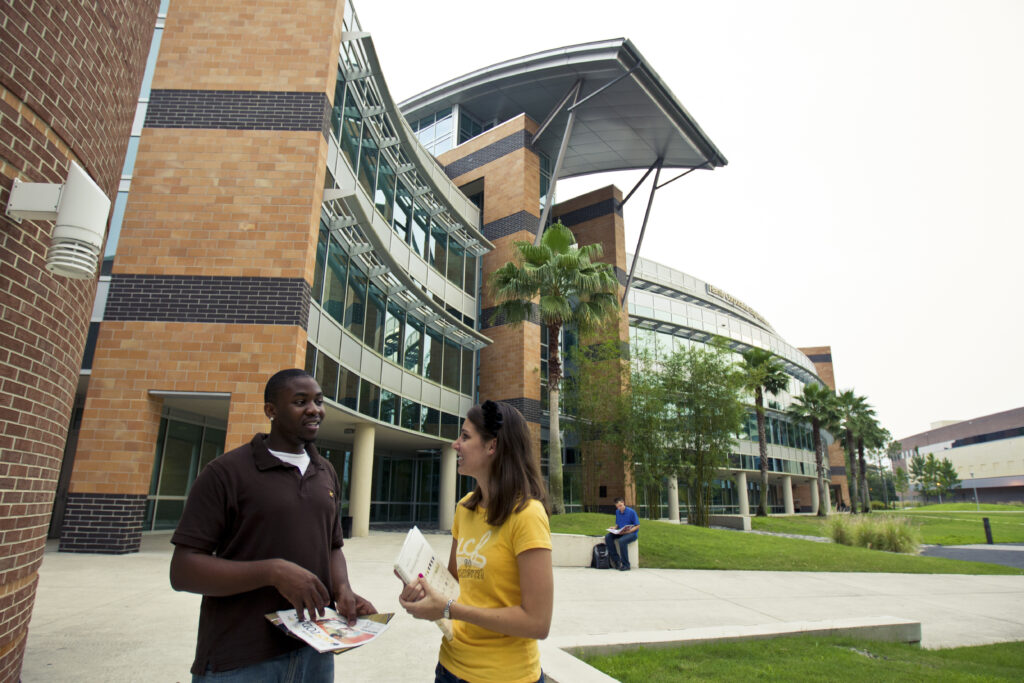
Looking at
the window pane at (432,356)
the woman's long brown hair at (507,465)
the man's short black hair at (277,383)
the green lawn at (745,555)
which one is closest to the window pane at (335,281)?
the window pane at (432,356)

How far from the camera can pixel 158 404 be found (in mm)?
11047

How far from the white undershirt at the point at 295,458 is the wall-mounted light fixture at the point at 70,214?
1.74m

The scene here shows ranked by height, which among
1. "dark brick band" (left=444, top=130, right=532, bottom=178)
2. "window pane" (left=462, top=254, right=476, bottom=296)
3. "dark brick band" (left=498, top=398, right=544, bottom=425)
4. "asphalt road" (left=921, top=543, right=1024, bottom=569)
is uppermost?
"dark brick band" (left=444, top=130, right=532, bottom=178)

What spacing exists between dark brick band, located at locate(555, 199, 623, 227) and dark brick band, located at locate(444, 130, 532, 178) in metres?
6.42

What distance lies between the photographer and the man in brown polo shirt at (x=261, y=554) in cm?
189

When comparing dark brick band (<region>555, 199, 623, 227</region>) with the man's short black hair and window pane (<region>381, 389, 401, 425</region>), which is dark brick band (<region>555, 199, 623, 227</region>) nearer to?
window pane (<region>381, 389, 401, 425</region>)

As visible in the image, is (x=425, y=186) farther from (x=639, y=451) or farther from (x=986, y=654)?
(x=986, y=654)

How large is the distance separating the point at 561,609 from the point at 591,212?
25712mm

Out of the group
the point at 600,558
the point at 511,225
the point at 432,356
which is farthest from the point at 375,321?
the point at 511,225

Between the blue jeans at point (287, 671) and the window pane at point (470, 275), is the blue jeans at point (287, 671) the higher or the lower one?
the lower one

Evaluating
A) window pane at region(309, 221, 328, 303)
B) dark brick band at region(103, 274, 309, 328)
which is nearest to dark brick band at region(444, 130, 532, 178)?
window pane at region(309, 221, 328, 303)

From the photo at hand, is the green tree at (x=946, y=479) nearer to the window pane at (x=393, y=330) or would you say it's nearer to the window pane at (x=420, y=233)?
the window pane at (x=420, y=233)

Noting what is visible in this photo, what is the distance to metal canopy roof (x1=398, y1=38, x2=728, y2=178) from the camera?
24.4m

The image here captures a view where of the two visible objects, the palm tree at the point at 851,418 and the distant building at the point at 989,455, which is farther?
the distant building at the point at 989,455
